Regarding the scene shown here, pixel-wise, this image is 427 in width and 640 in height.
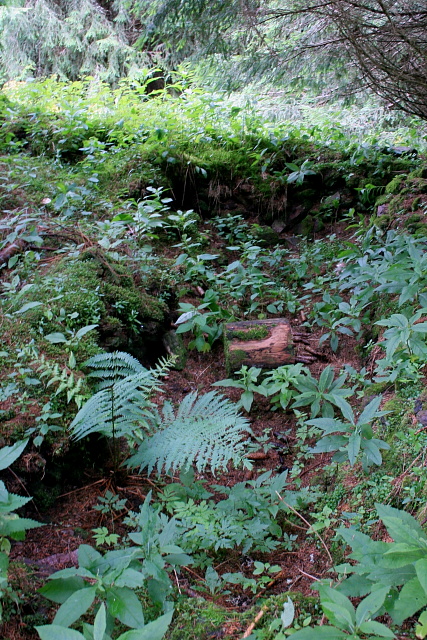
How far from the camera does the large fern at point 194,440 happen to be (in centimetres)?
212

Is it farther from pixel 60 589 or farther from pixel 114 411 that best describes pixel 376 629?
pixel 114 411

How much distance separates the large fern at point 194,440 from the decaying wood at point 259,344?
3.27 feet

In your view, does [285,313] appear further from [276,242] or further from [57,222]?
[57,222]

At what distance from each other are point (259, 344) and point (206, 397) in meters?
1.14

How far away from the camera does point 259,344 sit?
357 cm

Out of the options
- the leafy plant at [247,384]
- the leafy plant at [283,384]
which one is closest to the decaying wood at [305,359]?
the leafy plant at [283,384]

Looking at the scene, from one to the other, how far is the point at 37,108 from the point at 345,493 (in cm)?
713

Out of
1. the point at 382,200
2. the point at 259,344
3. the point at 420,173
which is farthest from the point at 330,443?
the point at 420,173

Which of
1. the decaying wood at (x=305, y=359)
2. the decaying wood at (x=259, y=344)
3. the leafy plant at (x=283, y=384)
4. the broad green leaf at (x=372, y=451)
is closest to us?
the broad green leaf at (x=372, y=451)

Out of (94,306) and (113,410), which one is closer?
(113,410)

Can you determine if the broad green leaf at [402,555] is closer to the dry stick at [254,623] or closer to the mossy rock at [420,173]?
the dry stick at [254,623]

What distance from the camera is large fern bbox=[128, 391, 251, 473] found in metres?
2.12

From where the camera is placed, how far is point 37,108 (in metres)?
7.02

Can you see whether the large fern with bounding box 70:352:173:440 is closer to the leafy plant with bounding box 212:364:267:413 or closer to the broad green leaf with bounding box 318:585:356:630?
the leafy plant with bounding box 212:364:267:413
